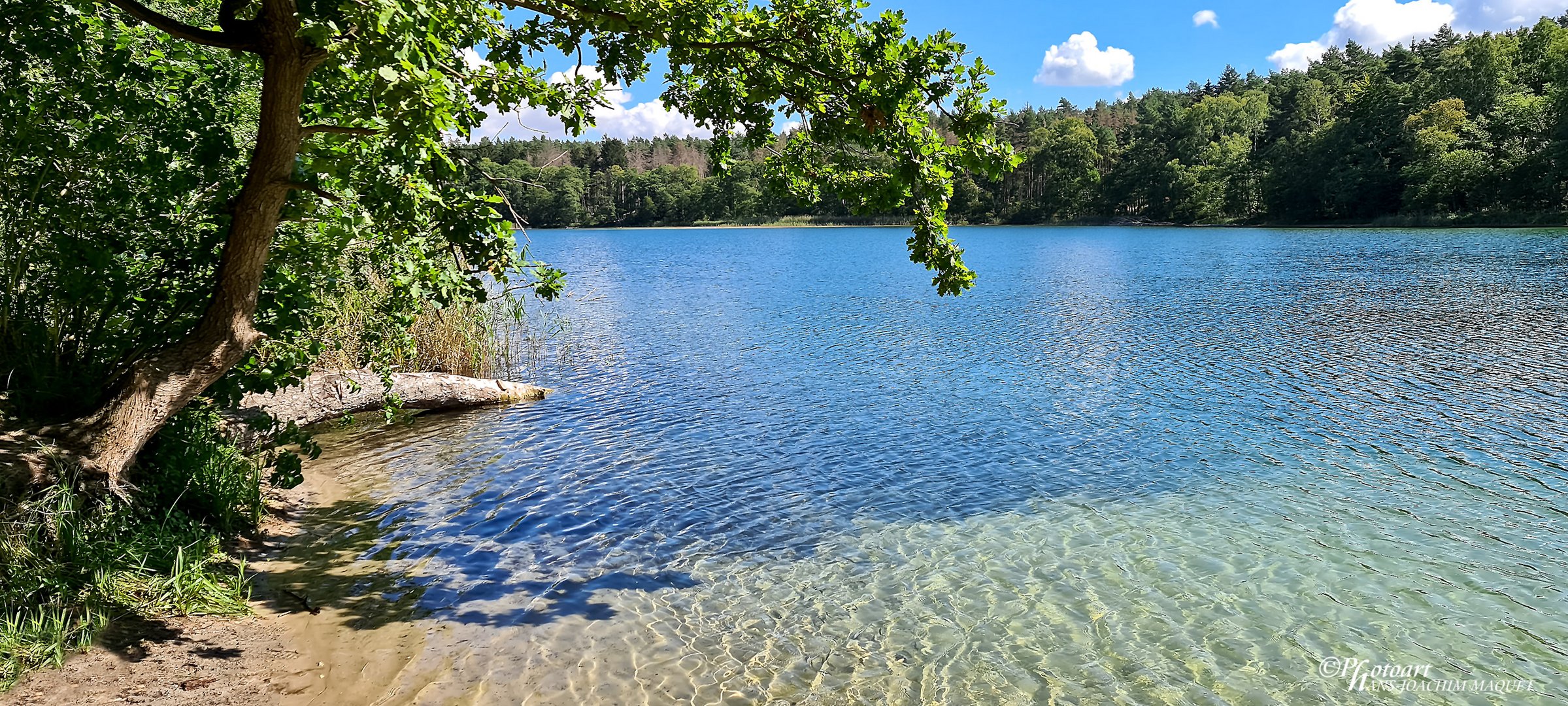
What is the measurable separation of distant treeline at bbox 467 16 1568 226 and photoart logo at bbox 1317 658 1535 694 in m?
32.0

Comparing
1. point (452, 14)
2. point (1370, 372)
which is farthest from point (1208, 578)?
point (1370, 372)

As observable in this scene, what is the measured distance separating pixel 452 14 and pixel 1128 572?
6.71m

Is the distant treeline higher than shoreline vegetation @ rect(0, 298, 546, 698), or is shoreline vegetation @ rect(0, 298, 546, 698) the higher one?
the distant treeline

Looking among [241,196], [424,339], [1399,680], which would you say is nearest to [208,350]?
[241,196]

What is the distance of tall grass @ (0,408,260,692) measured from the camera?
5098 millimetres

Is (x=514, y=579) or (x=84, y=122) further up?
(x=84, y=122)

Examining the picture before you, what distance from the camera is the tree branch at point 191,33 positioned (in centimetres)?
476

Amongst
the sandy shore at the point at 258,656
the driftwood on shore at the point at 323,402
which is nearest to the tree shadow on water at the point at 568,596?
the sandy shore at the point at 258,656

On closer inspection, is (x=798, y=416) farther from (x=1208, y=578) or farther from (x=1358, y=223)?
(x=1358, y=223)

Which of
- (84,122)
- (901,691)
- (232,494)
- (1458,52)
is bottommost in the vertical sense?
(901,691)

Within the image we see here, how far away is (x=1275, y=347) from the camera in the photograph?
19.3 metres

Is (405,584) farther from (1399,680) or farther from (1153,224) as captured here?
(1153,224)

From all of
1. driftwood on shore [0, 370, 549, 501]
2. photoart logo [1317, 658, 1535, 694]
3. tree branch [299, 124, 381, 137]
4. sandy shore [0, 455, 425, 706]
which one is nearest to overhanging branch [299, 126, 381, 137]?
tree branch [299, 124, 381, 137]

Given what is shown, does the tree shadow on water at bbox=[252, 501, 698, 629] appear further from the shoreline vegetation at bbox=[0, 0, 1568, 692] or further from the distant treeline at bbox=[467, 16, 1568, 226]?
the distant treeline at bbox=[467, 16, 1568, 226]
